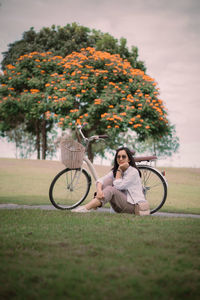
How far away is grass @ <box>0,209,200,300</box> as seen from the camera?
227 centimetres

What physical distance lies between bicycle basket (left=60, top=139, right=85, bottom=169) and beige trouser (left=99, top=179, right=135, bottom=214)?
2.13 feet

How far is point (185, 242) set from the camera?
362 centimetres

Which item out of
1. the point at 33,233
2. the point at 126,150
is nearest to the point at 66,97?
the point at 126,150

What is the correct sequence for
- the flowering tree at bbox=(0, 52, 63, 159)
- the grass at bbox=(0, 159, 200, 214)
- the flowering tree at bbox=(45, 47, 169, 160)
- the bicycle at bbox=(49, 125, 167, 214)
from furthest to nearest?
the flowering tree at bbox=(0, 52, 63, 159)
the flowering tree at bbox=(45, 47, 169, 160)
the grass at bbox=(0, 159, 200, 214)
the bicycle at bbox=(49, 125, 167, 214)

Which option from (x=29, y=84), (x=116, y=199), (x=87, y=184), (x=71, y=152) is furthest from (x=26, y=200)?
(x=29, y=84)

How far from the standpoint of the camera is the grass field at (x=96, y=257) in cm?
228

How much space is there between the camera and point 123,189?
5332 millimetres

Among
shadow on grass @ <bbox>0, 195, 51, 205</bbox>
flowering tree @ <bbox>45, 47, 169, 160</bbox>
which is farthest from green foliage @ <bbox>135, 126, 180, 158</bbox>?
shadow on grass @ <bbox>0, 195, 51, 205</bbox>

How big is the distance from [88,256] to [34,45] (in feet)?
71.2

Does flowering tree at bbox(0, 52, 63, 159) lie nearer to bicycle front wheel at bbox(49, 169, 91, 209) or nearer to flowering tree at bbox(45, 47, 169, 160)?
flowering tree at bbox(45, 47, 169, 160)

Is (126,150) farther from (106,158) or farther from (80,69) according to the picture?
(106,158)

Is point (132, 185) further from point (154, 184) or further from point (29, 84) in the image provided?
point (29, 84)

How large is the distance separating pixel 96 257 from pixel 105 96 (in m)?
14.2

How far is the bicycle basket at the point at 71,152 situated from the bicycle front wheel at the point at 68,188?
8.2 inches
